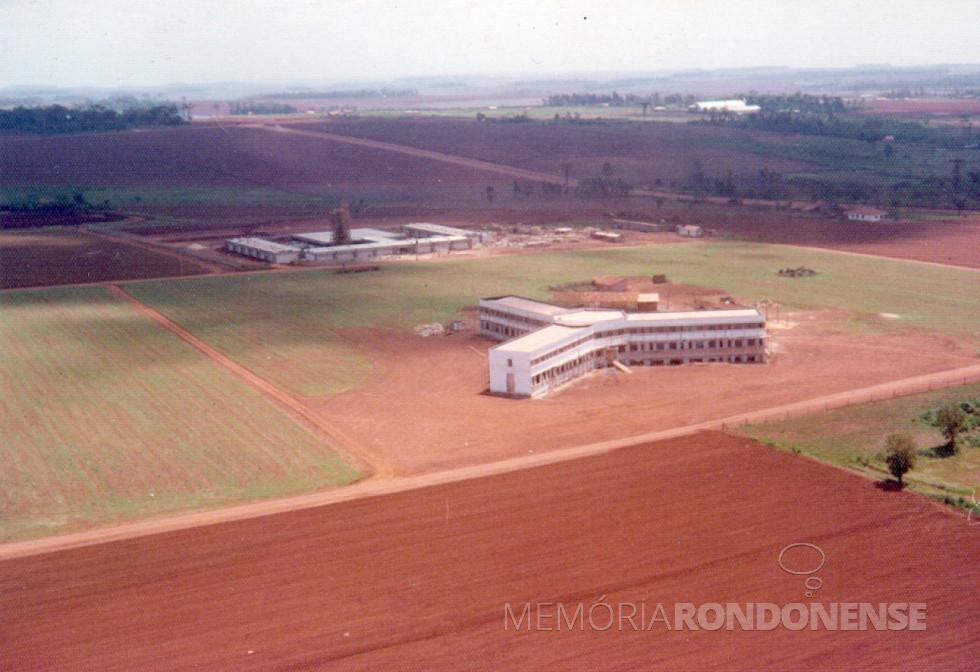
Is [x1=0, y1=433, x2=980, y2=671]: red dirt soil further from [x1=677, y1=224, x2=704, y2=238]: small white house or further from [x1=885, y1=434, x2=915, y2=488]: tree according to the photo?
[x1=677, y1=224, x2=704, y2=238]: small white house

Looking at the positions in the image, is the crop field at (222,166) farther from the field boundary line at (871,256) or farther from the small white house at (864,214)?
the field boundary line at (871,256)

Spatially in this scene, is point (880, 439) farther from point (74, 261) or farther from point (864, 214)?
point (864, 214)

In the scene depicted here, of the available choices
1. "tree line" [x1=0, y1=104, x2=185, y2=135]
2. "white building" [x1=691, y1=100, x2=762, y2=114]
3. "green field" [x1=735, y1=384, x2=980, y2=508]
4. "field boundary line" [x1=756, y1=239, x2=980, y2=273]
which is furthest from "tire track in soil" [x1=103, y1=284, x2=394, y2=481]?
"white building" [x1=691, y1=100, x2=762, y2=114]

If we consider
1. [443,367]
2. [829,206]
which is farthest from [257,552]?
[829,206]

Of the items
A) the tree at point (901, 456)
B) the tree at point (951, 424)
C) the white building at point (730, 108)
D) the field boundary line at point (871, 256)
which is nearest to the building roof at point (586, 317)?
the tree at point (951, 424)

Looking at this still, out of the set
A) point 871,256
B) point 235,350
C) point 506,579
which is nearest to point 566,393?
point 235,350

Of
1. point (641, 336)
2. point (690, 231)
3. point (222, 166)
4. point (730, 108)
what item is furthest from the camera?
point (730, 108)
